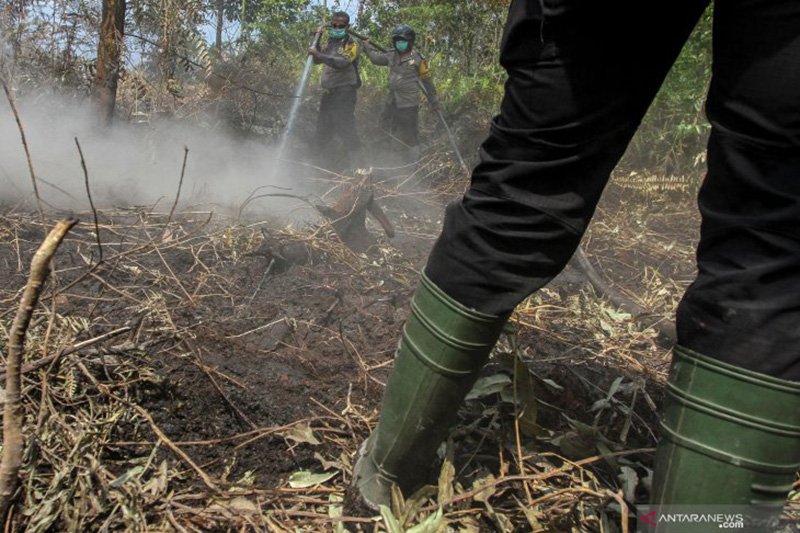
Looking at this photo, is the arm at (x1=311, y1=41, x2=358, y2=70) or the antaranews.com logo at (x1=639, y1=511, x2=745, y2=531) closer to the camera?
the antaranews.com logo at (x1=639, y1=511, x2=745, y2=531)

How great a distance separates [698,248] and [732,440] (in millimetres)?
291

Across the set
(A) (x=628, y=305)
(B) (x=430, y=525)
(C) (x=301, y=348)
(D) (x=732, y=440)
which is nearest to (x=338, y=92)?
(A) (x=628, y=305)

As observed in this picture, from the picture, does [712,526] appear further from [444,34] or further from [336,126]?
[444,34]

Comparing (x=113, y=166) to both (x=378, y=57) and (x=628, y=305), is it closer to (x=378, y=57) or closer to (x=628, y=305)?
(x=628, y=305)

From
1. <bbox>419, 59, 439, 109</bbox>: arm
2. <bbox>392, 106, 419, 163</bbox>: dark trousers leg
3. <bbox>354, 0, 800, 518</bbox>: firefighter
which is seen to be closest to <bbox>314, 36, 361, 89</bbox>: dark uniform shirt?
<bbox>392, 106, 419, 163</bbox>: dark trousers leg

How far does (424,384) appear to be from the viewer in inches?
41.3

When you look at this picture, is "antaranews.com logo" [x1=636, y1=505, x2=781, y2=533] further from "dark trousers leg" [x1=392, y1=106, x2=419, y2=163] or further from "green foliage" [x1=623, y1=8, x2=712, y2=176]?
"dark trousers leg" [x1=392, y1=106, x2=419, y2=163]

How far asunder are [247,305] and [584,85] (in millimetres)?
1599

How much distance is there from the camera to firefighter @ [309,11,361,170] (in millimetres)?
7250

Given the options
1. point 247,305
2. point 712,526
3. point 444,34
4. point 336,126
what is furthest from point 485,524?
point 444,34

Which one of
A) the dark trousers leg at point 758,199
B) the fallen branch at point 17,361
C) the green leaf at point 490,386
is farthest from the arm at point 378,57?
Result: the fallen branch at point 17,361

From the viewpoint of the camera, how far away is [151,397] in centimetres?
136

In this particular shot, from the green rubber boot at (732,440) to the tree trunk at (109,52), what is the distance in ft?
13.4

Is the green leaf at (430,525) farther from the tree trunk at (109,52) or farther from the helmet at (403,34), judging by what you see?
the helmet at (403,34)
